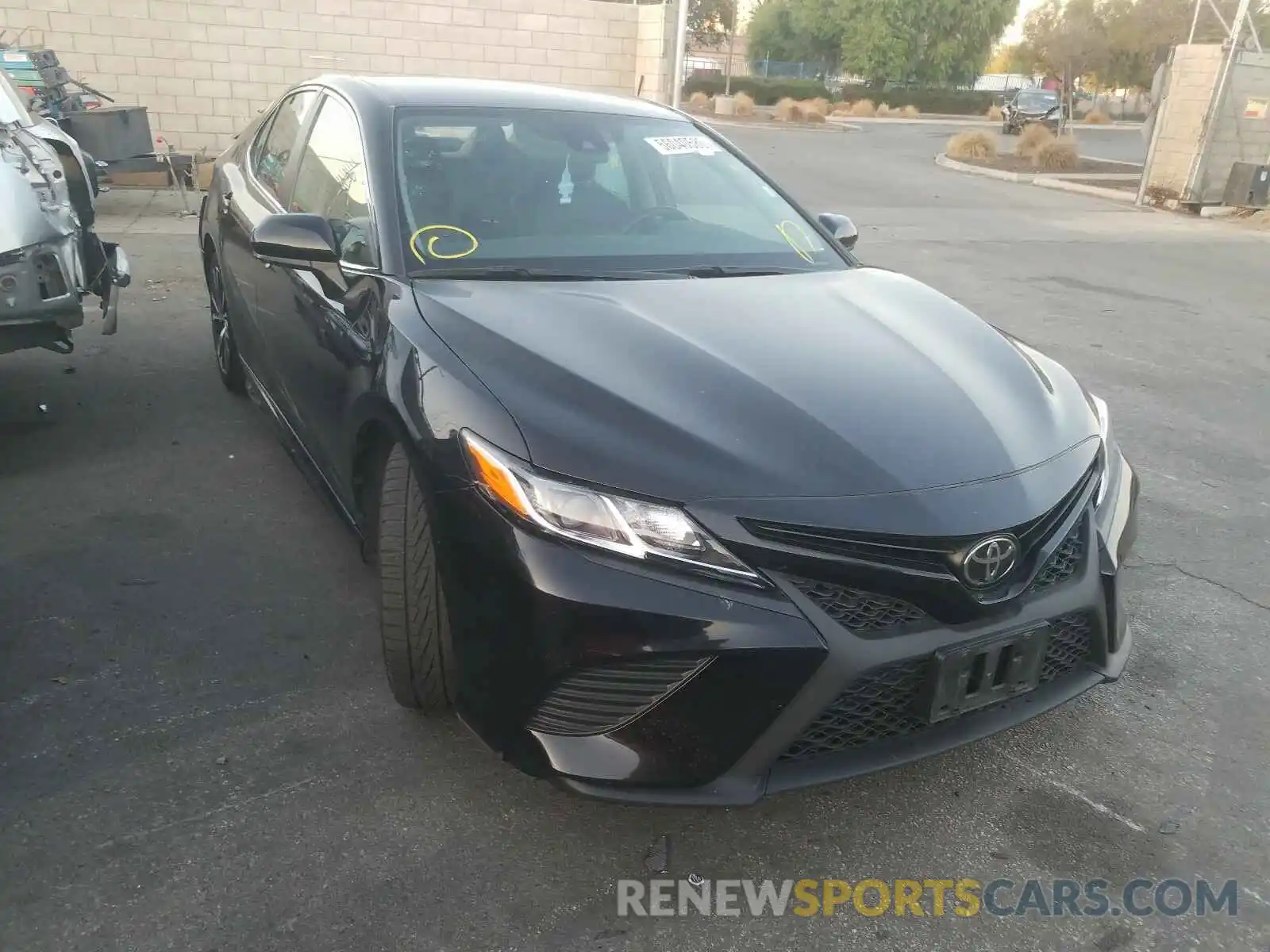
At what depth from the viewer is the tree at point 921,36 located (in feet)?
169

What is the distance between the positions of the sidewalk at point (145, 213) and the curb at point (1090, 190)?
13.7 m

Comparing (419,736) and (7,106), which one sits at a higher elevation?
(7,106)

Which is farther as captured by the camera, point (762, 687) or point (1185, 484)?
point (1185, 484)

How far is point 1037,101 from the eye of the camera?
3625cm

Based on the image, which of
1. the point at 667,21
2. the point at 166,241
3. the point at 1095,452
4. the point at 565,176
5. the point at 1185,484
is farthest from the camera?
the point at 667,21

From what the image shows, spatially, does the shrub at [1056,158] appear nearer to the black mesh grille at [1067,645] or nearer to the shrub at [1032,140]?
the shrub at [1032,140]

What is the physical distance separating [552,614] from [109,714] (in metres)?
1.44

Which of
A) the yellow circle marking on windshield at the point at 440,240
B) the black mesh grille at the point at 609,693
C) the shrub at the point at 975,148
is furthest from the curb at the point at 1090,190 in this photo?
the black mesh grille at the point at 609,693

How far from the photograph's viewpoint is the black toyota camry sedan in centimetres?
189

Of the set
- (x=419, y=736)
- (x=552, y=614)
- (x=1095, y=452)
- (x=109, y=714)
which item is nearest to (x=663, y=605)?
(x=552, y=614)

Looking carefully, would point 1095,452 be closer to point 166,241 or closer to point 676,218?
point 676,218

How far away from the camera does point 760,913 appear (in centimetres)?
208

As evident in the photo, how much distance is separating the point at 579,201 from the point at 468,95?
58cm

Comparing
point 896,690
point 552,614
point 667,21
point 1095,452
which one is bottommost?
point 896,690
